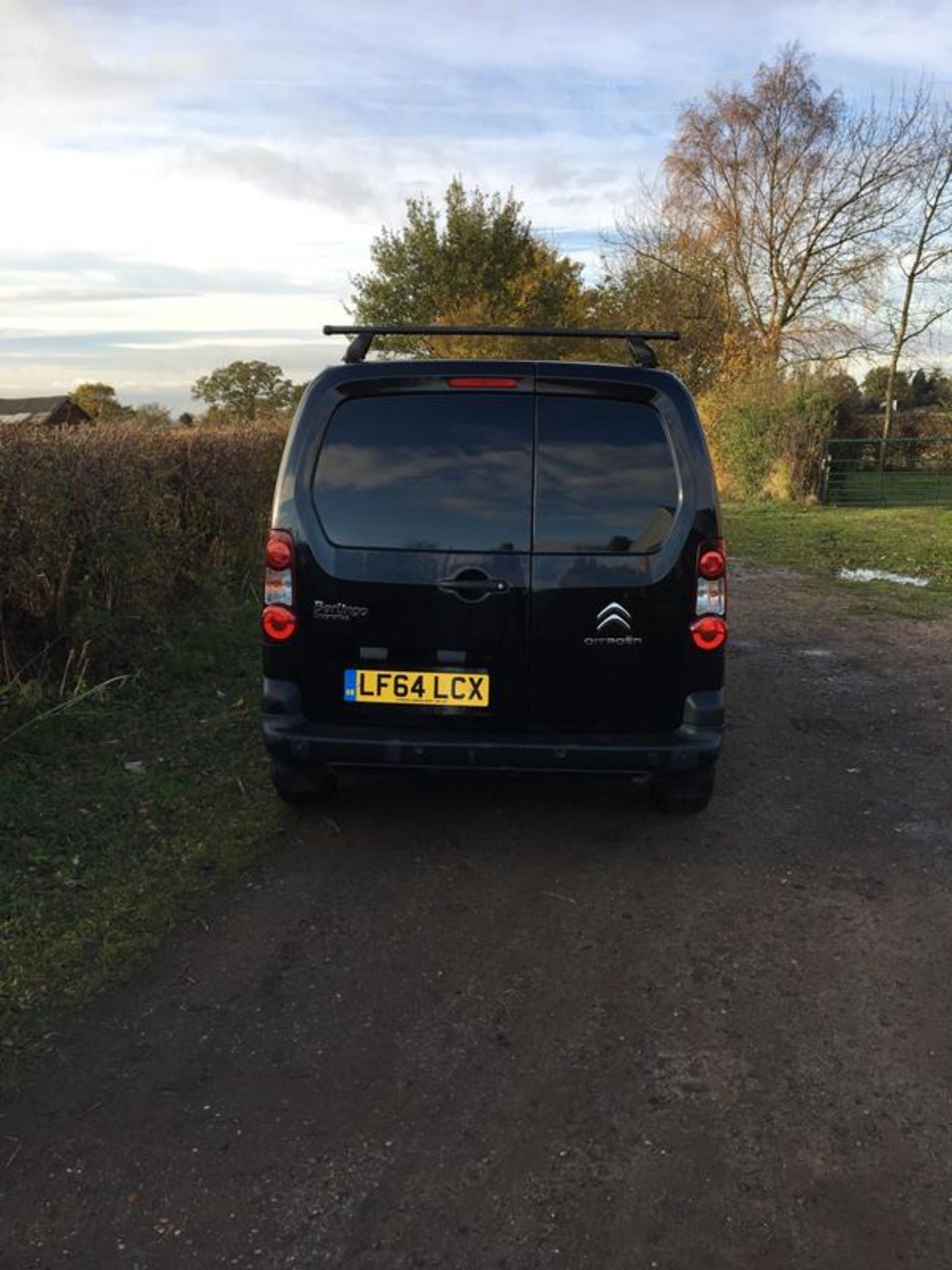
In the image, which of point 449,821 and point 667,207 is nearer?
point 449,821

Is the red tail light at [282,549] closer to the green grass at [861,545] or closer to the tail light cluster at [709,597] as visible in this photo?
the tail light cluster at [709,597]

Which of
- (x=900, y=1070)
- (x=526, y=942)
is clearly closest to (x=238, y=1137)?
(x=526, y=942)

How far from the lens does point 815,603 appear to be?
10445 mm

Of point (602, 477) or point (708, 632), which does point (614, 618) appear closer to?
point (708, 632)

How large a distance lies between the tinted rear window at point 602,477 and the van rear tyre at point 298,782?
1.46 meters

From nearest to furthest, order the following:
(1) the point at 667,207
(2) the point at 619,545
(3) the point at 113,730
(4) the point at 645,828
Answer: (2) the point at 619,545, (4) the point at 645,828, (3) the point at 113,730, (1) the point at 667,207

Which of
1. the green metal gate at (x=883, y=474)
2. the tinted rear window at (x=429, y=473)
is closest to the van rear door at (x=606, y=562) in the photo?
the tinted rear window at (x=429, y=473)

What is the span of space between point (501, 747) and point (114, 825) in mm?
1818

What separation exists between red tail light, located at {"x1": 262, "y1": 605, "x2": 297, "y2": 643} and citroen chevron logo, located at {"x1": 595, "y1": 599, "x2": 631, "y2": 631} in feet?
3.99

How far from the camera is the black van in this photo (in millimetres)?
3900

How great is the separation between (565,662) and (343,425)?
51.1 inches

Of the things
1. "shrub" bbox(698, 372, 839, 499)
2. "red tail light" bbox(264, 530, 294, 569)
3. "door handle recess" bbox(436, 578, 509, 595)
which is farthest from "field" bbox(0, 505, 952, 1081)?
"shrub" bbox(698, 372, 839, 499)

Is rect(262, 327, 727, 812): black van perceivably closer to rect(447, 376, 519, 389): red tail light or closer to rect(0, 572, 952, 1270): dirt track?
rect(447, 376, 519, 389): red tail light

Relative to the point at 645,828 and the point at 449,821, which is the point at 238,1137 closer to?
the point at 449,821
